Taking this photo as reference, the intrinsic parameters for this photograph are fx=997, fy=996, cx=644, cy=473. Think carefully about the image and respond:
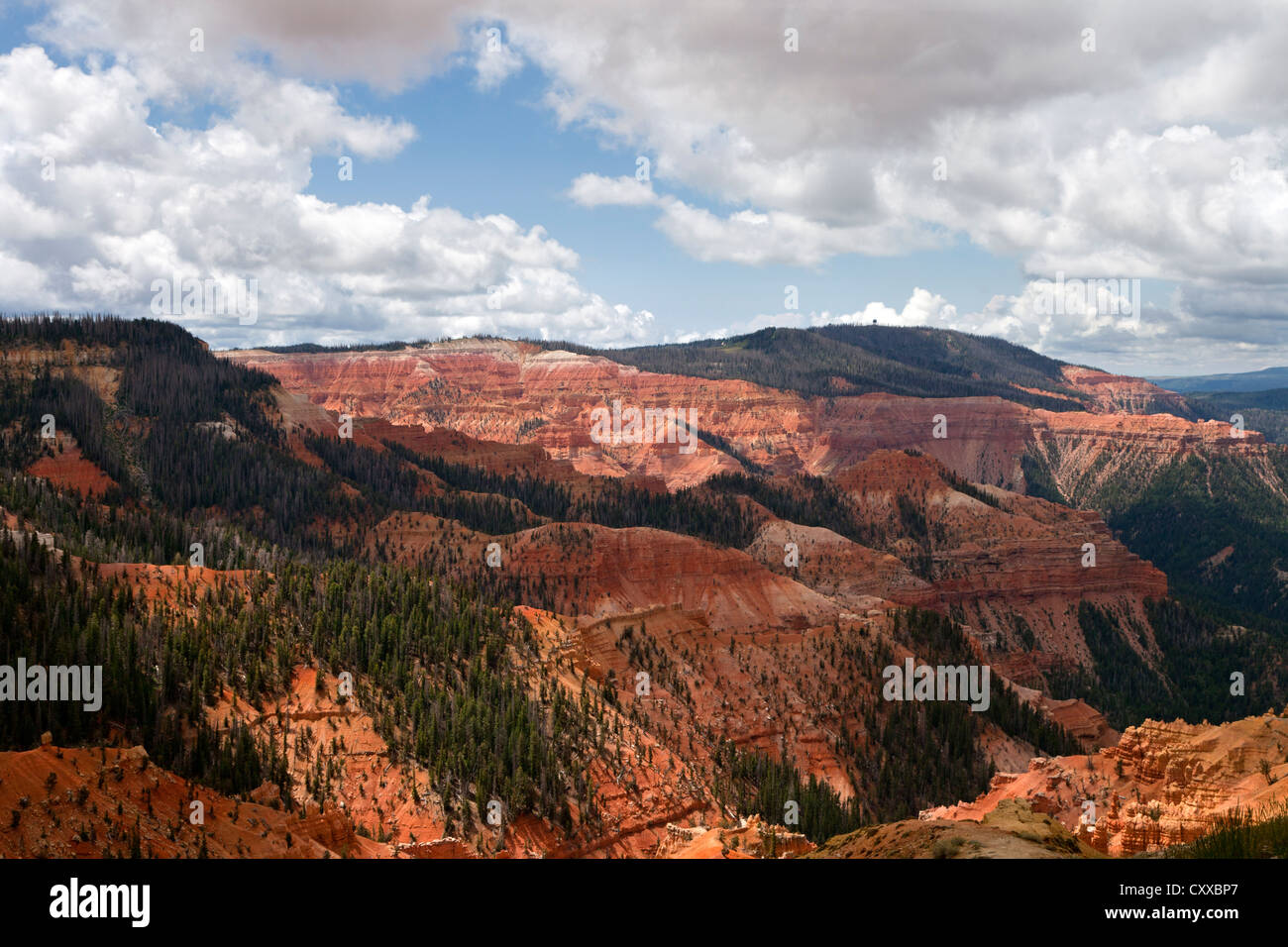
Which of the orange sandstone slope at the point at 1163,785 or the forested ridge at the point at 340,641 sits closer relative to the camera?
the orange sandstone slope at the point at 1163,785

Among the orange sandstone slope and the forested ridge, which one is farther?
the forested ridge

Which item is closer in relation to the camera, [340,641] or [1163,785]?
[1163,785]

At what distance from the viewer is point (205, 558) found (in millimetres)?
81312

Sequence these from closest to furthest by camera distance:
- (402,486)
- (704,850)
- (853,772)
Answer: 1. (704,850)
2. (853,772)
3. (402,486)

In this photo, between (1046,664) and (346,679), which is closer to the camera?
(346,679)

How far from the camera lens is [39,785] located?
27812mm

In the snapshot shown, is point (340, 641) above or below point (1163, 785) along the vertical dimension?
above

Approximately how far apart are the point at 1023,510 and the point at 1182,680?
51918mm
